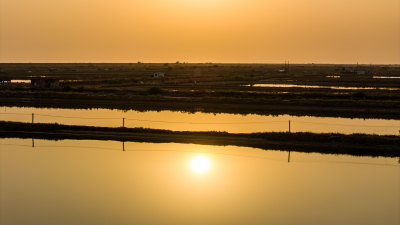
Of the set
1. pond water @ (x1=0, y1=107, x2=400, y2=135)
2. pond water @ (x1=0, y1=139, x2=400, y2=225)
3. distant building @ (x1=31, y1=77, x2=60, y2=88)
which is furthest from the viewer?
distant building @ (x1=31, y1=77, x2=60, y2=88)

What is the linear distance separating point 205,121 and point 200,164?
500 inches

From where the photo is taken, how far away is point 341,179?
54.5 ft

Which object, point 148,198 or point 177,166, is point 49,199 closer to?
point 148,198

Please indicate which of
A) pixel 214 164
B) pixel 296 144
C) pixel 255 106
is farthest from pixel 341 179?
pixel 255 106

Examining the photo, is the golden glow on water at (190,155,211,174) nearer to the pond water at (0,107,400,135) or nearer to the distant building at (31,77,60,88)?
the pond water at (0,107,400,135)

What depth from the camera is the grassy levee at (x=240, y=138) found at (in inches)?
873

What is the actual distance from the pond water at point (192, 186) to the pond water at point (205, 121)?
21.2ft

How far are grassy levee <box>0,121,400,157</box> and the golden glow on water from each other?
3.48 meters

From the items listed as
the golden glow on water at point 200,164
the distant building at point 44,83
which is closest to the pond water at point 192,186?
the golden glow on water at point 200,164

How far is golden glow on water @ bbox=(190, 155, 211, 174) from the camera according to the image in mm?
17625

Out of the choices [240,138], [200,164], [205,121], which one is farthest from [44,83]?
[200,164]

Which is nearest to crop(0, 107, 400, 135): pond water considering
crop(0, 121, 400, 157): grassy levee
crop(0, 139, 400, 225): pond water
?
crop(0, 121, 400, 157): grassy levee

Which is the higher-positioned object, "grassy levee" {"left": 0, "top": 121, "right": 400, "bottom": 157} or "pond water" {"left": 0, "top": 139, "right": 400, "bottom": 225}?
"grassy levee" {"left": 0, "top": 121, "right": 400, "bottom": 157}

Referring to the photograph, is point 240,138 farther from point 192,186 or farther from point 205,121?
point 192,186
